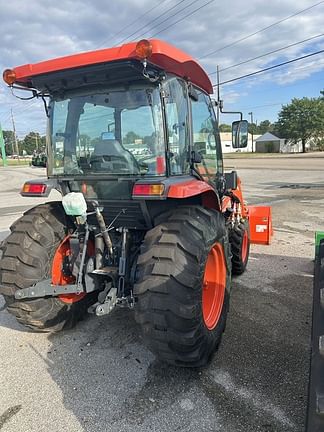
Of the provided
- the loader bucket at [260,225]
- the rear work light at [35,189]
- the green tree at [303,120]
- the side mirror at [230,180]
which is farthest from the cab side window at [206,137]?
the green tree at [303,120]

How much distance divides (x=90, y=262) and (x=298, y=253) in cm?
387

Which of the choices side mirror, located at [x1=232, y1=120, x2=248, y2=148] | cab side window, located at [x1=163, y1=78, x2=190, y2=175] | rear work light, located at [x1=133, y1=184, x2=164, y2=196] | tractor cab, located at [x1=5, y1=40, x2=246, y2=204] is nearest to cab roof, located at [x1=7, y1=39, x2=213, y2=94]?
tractor cab, located at [x1=5, y1=40, x2=246, y2=204]

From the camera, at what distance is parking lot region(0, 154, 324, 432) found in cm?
232

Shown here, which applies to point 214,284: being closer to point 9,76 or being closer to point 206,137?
point 206,137

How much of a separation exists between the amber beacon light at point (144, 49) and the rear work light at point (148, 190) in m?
0.85

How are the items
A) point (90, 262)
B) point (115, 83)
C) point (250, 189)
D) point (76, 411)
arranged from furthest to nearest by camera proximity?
point (250, 189) < point (90, 262) < point (115, 83) < point (76, 411)

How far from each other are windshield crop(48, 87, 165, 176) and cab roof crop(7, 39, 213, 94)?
25 centimetres

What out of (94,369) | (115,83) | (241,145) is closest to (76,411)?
(94,369)

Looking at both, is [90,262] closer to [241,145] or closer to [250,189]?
[241,145]

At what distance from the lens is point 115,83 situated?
2859mm

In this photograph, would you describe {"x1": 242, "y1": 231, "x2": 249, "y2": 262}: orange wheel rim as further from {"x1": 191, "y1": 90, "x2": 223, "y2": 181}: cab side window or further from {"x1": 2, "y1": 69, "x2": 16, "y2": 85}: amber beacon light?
{"x1": 2, "y1": 69, "x2": 16, "y2": 85}: amber beacon light

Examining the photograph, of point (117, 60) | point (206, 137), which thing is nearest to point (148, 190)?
point (117, 60)

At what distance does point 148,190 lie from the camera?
2.58 m

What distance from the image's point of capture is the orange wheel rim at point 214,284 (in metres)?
3.13
